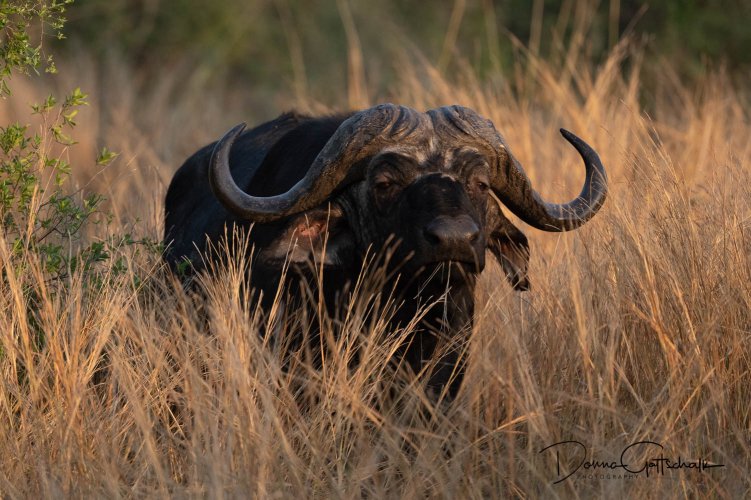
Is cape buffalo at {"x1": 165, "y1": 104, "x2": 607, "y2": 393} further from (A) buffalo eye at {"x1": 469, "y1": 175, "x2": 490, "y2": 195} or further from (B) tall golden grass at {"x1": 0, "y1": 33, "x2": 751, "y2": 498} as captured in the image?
(B) tall golden grass at {"x1": 0, "y1": 33, "x2": 751, "y2": 498}

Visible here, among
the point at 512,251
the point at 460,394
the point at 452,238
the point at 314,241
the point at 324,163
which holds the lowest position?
the point at 512,251

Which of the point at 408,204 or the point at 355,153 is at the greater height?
the point at 355,153

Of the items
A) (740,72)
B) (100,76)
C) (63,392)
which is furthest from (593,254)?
(100,76)

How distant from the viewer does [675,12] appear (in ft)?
36.6

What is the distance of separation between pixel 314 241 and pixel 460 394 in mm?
1137

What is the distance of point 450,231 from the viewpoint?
434 cm

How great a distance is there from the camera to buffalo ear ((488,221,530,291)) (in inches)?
203

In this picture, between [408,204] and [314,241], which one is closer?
[408,204]

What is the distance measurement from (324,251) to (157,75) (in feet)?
33.0
